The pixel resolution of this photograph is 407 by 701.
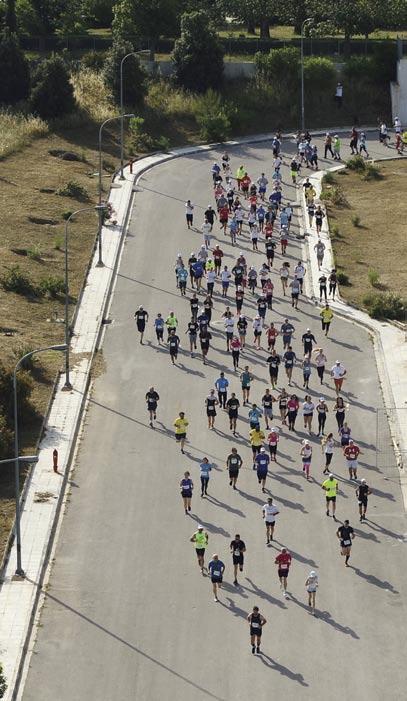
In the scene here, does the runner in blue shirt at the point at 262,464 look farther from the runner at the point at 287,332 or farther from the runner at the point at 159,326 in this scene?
the runner at the point at 159,326

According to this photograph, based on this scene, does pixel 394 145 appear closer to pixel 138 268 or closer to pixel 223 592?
→ pixel 138 268

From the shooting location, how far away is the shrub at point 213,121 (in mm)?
86750

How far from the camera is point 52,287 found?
59656mm

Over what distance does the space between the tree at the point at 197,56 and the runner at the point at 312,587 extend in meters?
61.3

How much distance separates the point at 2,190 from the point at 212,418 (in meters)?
32.2

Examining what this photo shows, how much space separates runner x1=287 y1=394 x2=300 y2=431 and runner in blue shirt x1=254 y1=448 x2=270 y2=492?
3.38m

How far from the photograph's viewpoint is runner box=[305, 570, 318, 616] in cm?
3553

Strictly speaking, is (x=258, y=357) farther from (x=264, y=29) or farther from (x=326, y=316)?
(x=264, y=29)

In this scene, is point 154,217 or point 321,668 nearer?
point 321,668

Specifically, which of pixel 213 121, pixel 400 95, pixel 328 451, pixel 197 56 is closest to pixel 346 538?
pixel 328 451

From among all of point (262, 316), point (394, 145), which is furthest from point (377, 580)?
point (394, 145)

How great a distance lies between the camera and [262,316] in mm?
53812

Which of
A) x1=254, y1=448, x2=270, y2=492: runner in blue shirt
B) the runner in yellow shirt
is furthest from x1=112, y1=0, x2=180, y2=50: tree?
x1=254, y1=448, x2=270, y2=492: runner in blue shirt

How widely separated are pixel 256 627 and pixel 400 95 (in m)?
63.7
